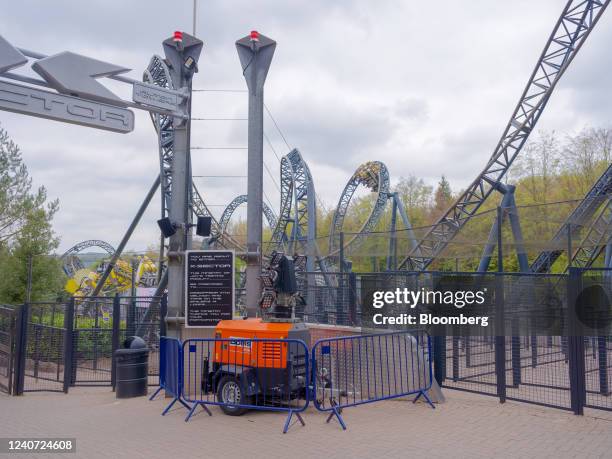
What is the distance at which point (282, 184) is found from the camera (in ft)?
110

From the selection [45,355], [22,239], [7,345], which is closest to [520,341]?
[7,345]

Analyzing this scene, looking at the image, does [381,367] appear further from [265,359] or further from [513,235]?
[513,235]

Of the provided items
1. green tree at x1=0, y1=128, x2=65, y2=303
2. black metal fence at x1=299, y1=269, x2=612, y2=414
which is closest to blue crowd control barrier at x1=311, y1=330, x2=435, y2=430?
black metal fence at x1=299, y1=269, x2=612, y2=414

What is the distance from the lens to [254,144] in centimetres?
970

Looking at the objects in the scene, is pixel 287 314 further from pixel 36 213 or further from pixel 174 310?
pixel 36 213

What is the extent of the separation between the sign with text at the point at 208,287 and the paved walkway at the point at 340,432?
1.55 m

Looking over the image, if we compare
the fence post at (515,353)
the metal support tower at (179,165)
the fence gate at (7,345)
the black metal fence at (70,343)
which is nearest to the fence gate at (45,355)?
the black metal fence at (70,343)

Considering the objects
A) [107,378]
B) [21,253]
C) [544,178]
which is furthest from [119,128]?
[544,178]

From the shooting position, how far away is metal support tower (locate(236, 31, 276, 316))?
31.2ft

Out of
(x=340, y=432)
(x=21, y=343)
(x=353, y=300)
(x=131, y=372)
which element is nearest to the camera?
(x=340, y=432)

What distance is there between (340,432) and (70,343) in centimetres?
610

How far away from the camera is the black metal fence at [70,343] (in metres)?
10.3

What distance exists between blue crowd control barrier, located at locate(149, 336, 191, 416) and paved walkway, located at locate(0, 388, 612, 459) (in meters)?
0.29

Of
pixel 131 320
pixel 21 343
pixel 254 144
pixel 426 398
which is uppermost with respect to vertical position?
pixel 254 144
